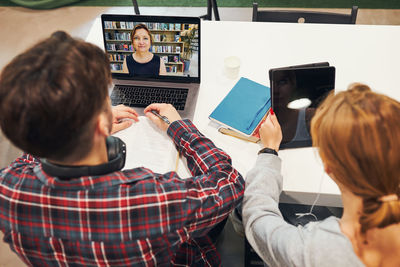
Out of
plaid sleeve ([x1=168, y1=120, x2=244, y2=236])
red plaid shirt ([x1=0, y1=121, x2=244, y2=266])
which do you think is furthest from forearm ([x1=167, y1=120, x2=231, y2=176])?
red plaid shirt ([x1=0, y1=121, x2=244, y2=266])

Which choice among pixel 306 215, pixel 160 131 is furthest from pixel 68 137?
pixel 306 215

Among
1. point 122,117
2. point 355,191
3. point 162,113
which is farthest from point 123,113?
point 355,191

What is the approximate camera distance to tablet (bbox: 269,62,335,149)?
3.91 ft

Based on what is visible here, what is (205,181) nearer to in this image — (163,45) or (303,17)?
(163,45)

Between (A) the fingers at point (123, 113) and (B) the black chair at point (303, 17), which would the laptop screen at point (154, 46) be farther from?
(B) the black chair at point (303, 17)

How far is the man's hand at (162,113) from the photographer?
4.12 feet

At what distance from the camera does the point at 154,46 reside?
137 centimetres

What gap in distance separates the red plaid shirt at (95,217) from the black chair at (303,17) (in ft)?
3.96

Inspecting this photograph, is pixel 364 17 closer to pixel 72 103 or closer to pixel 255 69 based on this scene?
pixel 255 69

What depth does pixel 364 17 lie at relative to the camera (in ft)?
9.86

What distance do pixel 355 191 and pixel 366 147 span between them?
13cm

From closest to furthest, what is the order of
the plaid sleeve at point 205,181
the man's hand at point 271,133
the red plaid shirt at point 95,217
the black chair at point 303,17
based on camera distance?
the red plaid shirt at point 95,217
the plaid sleeve at point 205,181
the man's hand at point 271,133
the black chair at point 303,17

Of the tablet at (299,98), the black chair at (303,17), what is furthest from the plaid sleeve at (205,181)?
the black chair at (303,17)

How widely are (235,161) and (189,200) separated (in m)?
0.37
